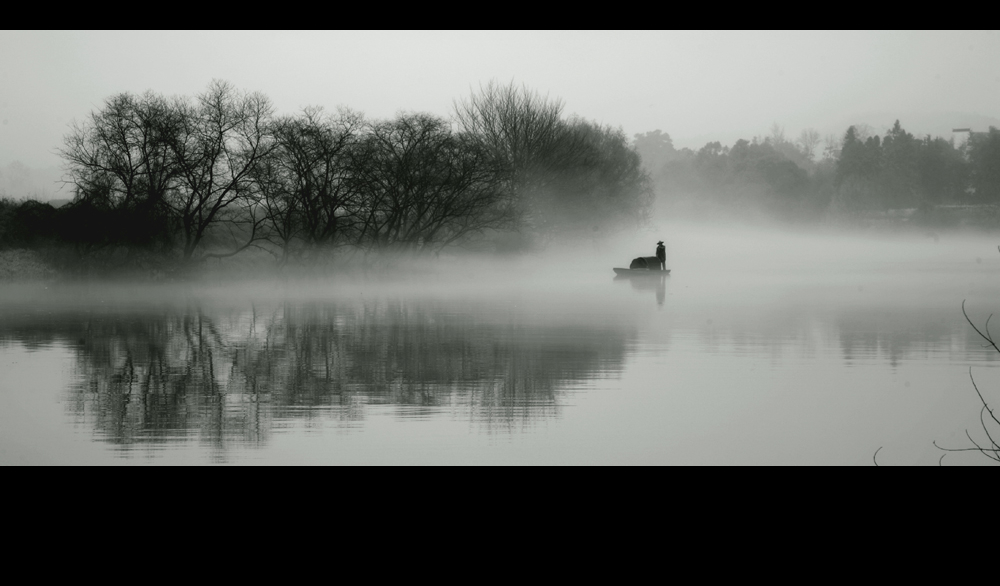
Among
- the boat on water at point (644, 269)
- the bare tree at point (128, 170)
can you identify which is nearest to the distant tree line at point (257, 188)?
the bare tree at point (128, 170)

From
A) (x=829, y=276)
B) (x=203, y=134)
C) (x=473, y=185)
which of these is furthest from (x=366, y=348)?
(x=473, y=185)

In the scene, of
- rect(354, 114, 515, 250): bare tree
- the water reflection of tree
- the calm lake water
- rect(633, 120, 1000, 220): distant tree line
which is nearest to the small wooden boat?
rect(354, 114, 515, 250): bare tree

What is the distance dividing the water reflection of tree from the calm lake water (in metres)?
0.05

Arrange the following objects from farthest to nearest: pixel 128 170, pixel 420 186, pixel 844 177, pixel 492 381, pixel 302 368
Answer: pixel 844 177 → pixel 420 186 → pixel 128 170 → pixel 302 368 → pixel 492 381

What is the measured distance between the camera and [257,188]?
118 ft

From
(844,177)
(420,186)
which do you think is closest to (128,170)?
(420,186)

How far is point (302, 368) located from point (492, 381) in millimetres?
2692

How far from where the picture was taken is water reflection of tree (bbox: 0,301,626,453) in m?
9.00

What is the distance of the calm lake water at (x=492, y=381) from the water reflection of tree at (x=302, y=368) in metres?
0.05

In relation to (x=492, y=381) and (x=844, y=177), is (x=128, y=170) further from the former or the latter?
(x=844, y=177)

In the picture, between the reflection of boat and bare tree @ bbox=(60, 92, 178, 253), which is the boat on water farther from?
bare tree @ bbox=(60, 92, 178, 253)

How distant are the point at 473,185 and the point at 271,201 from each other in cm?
1171

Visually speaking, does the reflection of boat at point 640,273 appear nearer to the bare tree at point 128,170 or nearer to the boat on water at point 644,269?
the boat on water at point 644,269
